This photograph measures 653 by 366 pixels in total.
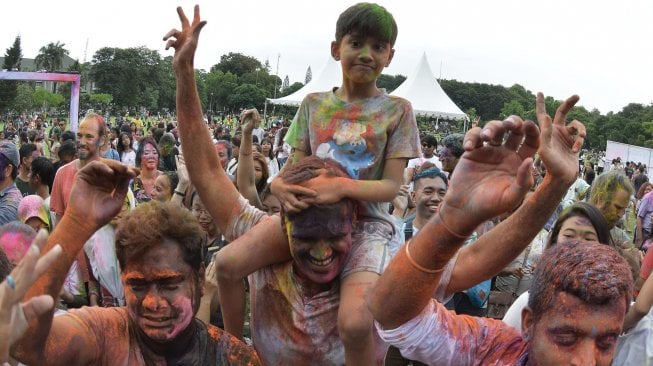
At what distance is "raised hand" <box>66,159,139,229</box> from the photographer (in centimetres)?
224

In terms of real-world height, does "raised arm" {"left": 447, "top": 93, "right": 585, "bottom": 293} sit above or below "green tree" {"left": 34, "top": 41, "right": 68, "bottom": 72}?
below

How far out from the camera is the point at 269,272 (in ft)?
9.62

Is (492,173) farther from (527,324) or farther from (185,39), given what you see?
(185,39)

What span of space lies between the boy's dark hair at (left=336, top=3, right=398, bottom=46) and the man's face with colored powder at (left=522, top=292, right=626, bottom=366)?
Answer: 1489 millimetres

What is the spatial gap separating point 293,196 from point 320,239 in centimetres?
20

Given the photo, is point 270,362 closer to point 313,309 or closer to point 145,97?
point 313,309

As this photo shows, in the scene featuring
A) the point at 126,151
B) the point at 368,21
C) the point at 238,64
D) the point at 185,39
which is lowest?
the point at 126,151

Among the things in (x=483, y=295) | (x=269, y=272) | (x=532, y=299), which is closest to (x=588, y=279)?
(x=532, y=299)

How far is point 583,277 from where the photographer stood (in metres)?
2.14

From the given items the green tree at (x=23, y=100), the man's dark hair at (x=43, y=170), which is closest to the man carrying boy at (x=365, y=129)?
the man's dark hair at (x=43, y=170)

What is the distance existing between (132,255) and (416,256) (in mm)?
1124

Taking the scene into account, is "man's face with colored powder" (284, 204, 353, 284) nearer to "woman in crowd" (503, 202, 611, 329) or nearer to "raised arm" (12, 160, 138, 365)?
"raised arm" (12, 160, 138, 365)

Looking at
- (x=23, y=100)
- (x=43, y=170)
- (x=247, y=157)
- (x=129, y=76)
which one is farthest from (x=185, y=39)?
(x=129, y=76)

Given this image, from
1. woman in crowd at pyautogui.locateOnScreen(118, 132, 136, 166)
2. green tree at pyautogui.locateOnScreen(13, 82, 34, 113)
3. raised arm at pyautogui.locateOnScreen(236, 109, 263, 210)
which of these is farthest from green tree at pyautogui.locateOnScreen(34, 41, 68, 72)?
raised arm at pyautogui.locateOnScreen(236, 109, 263, 210)
